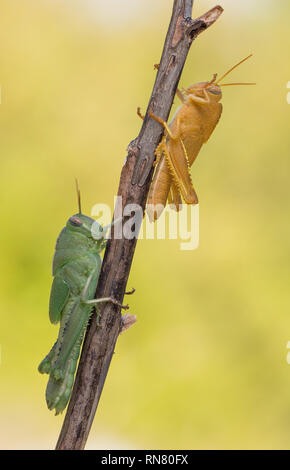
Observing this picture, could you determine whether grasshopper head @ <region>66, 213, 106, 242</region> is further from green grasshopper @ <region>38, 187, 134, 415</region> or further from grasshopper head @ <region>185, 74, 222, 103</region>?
grasshopper head @ <region>185, 74, 222, 103</region>

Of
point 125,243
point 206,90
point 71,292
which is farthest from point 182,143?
point 71,292

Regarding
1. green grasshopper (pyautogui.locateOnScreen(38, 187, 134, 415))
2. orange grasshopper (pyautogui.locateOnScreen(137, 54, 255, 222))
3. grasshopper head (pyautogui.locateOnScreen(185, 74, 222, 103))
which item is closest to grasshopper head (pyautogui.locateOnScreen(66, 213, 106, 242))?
green grasshopper (pyautogui.locateOnScreen(38, 187, 134, 415))

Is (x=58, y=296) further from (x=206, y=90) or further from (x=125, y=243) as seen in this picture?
(x=206, y=90)

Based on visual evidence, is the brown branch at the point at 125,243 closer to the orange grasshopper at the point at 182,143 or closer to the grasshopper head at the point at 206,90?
the orange grasshopper at the point at 182,143

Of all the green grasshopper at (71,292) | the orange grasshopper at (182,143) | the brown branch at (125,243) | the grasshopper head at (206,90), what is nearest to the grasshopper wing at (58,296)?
the green grasshopper at (71,292)
